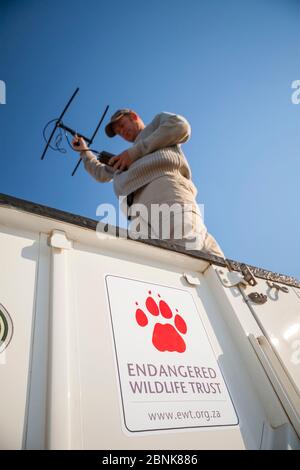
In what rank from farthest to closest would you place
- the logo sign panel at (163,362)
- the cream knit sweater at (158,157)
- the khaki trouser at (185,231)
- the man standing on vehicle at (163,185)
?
the cream knit sweater at (158,157) < the man standing on vehicle at (163,185) < the khaki trouser at (185,231) < the logo sign panel at (163,362)

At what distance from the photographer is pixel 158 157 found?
1.72 m

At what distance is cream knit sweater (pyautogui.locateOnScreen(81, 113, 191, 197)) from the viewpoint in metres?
1.73

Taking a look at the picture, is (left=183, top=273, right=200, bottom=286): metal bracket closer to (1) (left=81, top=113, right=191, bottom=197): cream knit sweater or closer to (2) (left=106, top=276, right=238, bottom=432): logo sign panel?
(2) (left=106, top=276, right=238, bottom=432): logo sign panel

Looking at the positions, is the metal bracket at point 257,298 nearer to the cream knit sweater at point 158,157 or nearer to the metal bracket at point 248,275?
the metal bracket at point 248,275

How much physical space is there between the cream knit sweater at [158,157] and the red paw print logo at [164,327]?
1.08 meters

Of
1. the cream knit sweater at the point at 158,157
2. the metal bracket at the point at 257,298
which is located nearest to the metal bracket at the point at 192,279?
the metal bracket at the point at 257,298

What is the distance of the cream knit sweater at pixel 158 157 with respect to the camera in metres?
1.73

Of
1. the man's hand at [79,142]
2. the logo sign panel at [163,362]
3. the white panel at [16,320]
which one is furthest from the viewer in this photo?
the man's hand at [79,142]

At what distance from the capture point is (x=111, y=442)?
0.50m

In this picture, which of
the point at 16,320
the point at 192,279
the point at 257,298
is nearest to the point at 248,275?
the point at 257,298
